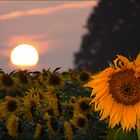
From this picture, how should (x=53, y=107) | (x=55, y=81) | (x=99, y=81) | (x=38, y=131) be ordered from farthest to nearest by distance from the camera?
(x=55, y=81), (x=53, y=107), (x=38, y=131), (x=99, y=81)

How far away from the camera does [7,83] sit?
8992mm

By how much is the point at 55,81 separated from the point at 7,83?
0.66 metres

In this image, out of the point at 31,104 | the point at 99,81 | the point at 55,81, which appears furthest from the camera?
the point at 55,81

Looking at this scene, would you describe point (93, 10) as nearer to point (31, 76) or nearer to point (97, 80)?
point (31, 76)

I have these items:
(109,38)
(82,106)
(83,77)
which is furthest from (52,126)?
(109,38)

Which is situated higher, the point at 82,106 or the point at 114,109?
the point at 82,106

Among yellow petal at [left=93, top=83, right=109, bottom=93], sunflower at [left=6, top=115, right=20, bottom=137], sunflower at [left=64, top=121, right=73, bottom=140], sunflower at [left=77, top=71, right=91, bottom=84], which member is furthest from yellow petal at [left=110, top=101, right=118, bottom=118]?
sunflower at [left=77, top=71, right=91, bottom=84]

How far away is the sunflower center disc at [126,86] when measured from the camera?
5.64 meters

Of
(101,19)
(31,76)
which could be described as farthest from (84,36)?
(31,76)

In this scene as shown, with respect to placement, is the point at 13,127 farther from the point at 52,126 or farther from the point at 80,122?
the point at 80,122

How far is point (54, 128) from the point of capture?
22.9ft

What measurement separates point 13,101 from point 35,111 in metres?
0.35

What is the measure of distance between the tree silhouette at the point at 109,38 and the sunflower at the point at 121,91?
3952cm

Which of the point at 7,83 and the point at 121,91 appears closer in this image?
the point at 121,91
